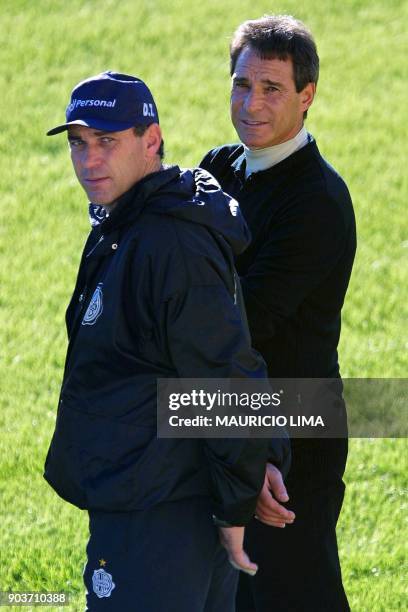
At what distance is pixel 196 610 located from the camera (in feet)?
10.9

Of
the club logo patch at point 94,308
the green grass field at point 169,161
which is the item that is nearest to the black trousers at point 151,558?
the club logo patch at point 94,308

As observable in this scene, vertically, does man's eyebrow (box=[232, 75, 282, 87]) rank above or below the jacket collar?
above

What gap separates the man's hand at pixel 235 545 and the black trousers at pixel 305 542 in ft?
2.27

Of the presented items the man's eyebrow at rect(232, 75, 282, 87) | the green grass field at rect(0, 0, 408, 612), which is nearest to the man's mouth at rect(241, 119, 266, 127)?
the man's eyebrow at rect(232, 75, 282, 87)

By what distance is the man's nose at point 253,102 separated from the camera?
13.5 feet

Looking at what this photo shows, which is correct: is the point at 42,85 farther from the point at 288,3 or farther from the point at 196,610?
the point at 196,610

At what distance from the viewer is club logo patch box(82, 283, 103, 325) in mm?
3281

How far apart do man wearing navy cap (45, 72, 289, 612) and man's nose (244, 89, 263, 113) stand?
30.4 inches

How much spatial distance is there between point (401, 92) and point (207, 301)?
8.08 meters

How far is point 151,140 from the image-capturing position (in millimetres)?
3402

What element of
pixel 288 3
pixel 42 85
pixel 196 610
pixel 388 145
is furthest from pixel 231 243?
pixel 288 3

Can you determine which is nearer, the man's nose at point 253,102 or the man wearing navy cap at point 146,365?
the man wearing navy cap at point 146,365
